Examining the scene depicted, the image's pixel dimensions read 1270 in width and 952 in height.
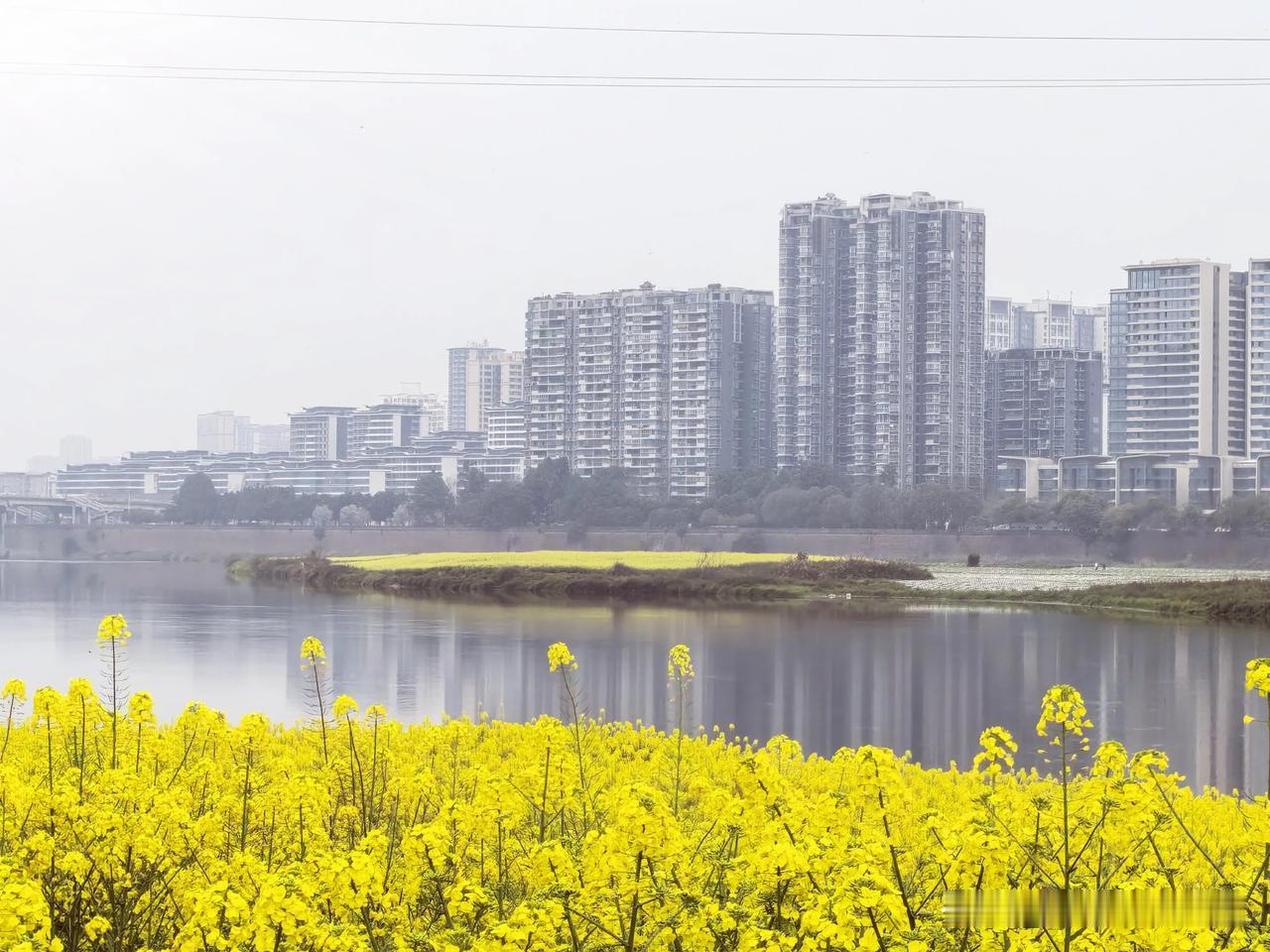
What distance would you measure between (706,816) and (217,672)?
1023 centimetres

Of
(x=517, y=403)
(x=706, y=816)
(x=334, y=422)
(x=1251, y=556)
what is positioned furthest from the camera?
(x=334, y=422)

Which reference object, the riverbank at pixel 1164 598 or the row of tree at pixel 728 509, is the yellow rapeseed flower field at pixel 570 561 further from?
the row of tree at pixel 728 509

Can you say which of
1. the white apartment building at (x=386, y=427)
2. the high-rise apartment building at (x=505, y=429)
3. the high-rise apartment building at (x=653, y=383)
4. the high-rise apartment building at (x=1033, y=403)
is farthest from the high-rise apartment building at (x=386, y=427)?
the high-rise apartment building at (x=1033, y=403)

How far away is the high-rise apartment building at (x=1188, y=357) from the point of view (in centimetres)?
6397

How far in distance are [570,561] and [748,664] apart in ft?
77.8

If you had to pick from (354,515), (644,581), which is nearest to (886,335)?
(354,515)

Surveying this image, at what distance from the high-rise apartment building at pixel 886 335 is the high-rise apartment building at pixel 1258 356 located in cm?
1178

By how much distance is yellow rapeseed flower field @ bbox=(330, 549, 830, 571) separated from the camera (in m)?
37.2

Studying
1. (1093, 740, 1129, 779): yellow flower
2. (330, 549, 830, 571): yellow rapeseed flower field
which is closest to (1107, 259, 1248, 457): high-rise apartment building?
(330, 549, 830, 571): yellow rapeseed flower field

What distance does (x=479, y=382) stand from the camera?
126125 mm

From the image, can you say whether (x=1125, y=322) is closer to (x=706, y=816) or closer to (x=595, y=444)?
(x=595, y=444)

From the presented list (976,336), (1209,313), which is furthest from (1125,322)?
(976,336)

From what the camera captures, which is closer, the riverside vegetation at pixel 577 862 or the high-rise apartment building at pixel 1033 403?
the riverside vegetation at pixel 577 862

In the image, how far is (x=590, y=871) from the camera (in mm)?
3055
